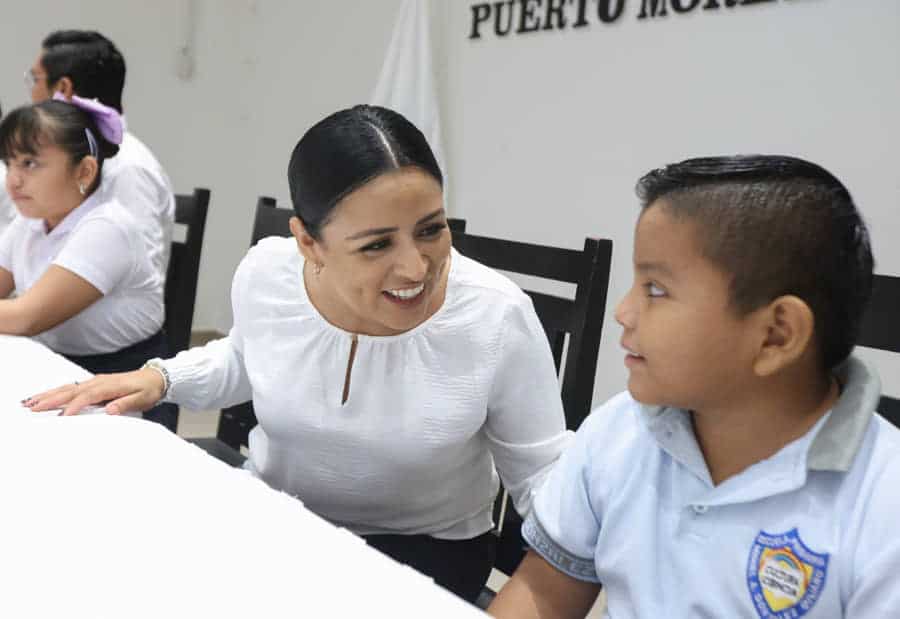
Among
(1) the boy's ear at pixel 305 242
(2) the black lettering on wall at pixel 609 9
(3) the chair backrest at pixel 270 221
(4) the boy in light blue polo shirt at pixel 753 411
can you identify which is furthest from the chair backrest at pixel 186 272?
(4) the boy in light blue polo shirt at pixel 753 411

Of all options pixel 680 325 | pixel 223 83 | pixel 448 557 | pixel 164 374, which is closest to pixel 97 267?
pixel 164 374

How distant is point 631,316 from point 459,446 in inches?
17.7

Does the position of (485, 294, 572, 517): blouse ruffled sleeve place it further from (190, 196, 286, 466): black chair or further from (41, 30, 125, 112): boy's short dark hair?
(41, 30, 125, 112): boy's short dark hair

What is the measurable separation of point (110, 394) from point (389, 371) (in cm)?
38

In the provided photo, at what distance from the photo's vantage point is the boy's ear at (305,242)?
1.14 m

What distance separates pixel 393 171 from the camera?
104 cm

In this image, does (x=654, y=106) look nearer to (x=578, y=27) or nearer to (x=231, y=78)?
(x=578, y=27)

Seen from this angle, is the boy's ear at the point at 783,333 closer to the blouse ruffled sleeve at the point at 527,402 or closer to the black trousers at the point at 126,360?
the blouse ruffled sleeve at the point at 527,402

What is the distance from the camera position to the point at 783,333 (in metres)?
0.73

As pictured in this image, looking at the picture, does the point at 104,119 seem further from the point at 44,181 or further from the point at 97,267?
the point at 97,267

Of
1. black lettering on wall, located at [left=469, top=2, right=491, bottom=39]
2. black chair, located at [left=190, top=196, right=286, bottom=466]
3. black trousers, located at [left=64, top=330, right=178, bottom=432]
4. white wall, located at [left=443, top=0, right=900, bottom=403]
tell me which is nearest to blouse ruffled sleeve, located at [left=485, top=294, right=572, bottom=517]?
black chair, located at [left=190, top=196, right=286, bottom=466]

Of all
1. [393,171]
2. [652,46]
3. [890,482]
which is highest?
[652,46]

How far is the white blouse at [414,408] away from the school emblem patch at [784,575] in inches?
16.6

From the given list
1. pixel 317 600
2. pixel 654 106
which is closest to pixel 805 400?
pixel 317 600
